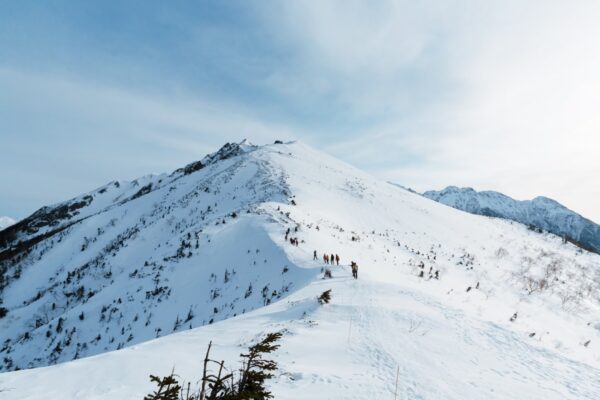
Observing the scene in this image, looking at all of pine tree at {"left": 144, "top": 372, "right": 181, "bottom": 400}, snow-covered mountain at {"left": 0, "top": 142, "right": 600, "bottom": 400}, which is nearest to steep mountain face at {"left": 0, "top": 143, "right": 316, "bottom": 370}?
snow-covered mountain at {"left": 0, "top": 142, "right": 600, "bottom": 400}

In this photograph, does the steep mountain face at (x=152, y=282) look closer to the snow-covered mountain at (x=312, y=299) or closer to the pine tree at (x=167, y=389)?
the snow-covered mountain at (x=312, y=299)

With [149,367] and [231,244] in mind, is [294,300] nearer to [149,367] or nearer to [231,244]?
[149,367]

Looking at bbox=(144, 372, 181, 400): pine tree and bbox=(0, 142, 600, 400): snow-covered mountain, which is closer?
bbox=(144, 372, 181, 400): pine tree

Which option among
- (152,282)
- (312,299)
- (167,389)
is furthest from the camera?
(152,282)

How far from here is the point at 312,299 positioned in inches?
422

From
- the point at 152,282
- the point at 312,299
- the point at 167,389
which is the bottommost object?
the point at 152,282

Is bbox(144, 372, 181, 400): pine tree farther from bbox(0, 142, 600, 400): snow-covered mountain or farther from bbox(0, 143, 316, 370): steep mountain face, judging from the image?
bbox(0, 143, 316, 370): steep mountain face

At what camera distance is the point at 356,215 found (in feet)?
100.0

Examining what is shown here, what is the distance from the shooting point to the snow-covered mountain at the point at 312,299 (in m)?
5.87

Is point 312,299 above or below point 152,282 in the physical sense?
above

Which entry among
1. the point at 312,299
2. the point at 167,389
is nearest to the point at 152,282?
the point at 312,299

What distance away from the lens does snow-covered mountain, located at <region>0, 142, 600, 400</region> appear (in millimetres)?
5866

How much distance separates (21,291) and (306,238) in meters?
28.0

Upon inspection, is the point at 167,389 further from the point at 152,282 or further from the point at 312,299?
the point at 152,282
